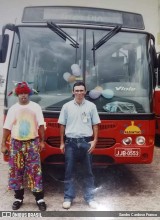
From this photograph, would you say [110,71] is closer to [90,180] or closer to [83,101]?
[83,101]

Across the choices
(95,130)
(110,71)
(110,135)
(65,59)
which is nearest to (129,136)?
(110,135)

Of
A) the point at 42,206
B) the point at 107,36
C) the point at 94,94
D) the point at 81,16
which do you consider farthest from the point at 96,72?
the point at 42,206

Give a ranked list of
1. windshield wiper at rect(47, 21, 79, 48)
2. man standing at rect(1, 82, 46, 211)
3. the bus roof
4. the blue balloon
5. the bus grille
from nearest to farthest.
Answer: man standing at rect(1, 82, 46, 211), the bus grille, the blue balloon, windshield wiper at rect(47, 21, 79, 48), the bus roof

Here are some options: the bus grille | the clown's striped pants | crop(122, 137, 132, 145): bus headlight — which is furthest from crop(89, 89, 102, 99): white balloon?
the clown's striped pants

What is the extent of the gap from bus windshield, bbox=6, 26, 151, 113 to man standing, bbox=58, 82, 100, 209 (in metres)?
0.45

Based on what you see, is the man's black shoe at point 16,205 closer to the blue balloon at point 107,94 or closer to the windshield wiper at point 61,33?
the blue balloon at point 107,94

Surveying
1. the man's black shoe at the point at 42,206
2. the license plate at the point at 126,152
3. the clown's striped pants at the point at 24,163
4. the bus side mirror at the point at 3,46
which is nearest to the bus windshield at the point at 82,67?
the bus side mirror at the point at 3,46

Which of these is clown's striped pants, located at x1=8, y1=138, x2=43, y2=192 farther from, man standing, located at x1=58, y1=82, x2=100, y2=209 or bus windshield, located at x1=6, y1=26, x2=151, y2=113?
bus windshield, located at x1=6, y1=26, x2=151, y2=113

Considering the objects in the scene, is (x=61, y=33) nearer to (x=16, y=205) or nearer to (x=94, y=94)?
(x=94, y=94)

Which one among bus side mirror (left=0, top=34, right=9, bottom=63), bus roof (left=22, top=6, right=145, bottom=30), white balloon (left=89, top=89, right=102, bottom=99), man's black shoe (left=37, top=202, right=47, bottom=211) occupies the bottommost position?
man's black shoe (left=37, top=202, right=47, bottom=211)

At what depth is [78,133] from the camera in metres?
4.70

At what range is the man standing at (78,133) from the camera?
471cm

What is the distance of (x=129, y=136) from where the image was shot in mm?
5211

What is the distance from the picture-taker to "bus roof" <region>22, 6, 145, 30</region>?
5.64 meters
